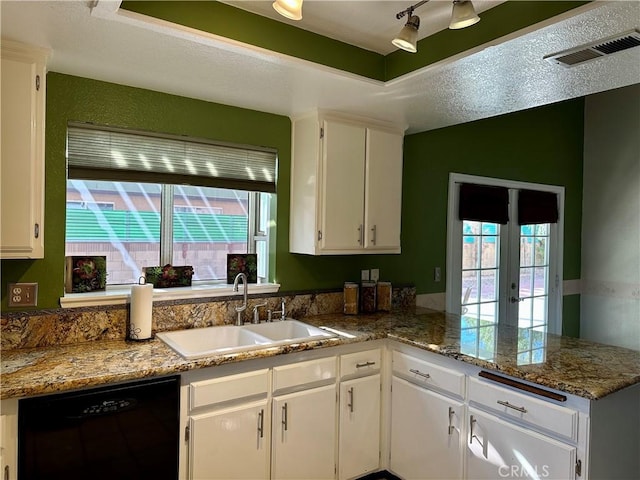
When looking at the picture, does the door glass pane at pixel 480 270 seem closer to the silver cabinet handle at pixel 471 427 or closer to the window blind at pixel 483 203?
the window blind at pixel 483 203

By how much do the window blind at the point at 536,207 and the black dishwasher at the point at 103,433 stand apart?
11.6ft

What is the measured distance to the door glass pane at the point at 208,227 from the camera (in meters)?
2.81

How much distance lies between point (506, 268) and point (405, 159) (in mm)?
1582

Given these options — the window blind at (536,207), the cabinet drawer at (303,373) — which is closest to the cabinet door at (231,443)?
the cabinet drawer at (303,373)

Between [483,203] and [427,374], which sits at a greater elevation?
[483,203]

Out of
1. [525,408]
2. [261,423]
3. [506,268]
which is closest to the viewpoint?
[525,408]

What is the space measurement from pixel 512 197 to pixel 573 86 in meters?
2.05

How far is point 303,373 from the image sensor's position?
7.79 feet

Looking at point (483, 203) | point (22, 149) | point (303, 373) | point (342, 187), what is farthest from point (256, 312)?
point (483, 203)

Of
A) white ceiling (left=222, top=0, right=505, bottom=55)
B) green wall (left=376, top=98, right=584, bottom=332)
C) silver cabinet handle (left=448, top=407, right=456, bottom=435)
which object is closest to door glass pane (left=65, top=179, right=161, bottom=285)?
white ceiling (left=222, top=0, right=505, bottom=55)

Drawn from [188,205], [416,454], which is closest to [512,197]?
[416,454]

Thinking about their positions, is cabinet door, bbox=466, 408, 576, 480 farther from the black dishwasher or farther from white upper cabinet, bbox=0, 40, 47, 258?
white upper cabinet, bbox=0, 40, 47, 258

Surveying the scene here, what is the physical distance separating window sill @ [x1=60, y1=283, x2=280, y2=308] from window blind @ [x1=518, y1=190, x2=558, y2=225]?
103 inches

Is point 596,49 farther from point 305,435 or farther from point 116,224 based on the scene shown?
point 116,224
